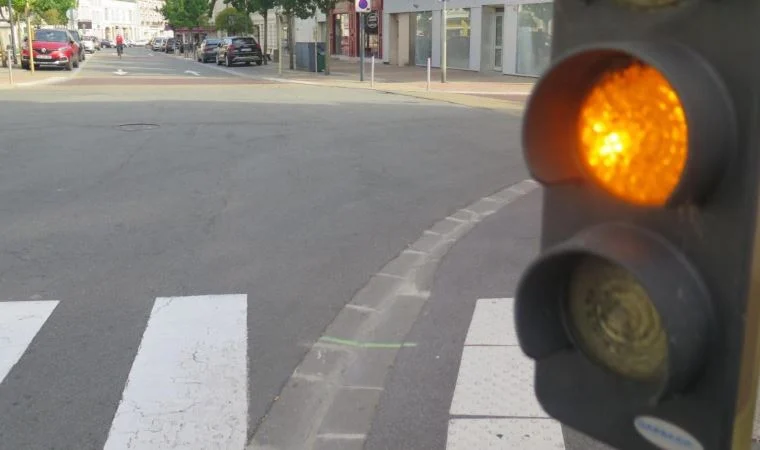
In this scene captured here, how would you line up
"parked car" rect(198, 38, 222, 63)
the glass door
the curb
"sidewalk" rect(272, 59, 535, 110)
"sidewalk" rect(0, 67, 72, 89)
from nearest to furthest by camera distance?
the curb < "sidewalk" rect(272, 59, 535, 110) < "sidewalk" rect(0, 67, 72, 89) < the glass door < "parked car" rect(198, 38, 222, 63)

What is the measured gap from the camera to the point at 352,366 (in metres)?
4.52

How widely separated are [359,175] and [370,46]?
35439 mm

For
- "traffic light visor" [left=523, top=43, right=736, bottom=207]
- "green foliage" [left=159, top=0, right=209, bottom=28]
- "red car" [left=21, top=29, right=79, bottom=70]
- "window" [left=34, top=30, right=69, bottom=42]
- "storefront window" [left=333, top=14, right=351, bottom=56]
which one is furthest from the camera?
"green foliage" [left=159, top=0, right=209, bottom=28]

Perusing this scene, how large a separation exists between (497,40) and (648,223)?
31.9 m

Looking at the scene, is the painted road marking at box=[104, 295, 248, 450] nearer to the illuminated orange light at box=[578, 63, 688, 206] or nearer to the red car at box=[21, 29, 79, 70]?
the illuminated orange light at box=[578, 63, 688, 206]

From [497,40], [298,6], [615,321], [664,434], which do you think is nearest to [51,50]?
[298,6]

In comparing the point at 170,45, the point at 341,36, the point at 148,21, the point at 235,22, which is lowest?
the point at 170,45

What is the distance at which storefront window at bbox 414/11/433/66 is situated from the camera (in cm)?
3684

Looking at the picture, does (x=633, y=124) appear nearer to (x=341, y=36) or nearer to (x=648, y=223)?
(x=648, y=223)

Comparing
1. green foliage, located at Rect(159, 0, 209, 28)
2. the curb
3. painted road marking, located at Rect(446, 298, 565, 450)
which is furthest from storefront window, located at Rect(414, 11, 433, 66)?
green foliage, located at Rect(159, 0, 209, 28)

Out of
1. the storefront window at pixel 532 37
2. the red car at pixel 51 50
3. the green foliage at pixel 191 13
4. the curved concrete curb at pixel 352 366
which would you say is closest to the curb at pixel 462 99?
the storefront window at pixel 532 37

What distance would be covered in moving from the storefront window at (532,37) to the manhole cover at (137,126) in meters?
15.5

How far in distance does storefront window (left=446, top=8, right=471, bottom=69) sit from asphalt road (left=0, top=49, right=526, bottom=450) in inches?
708

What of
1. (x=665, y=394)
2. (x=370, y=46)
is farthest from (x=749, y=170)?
(x=370, y=46)
